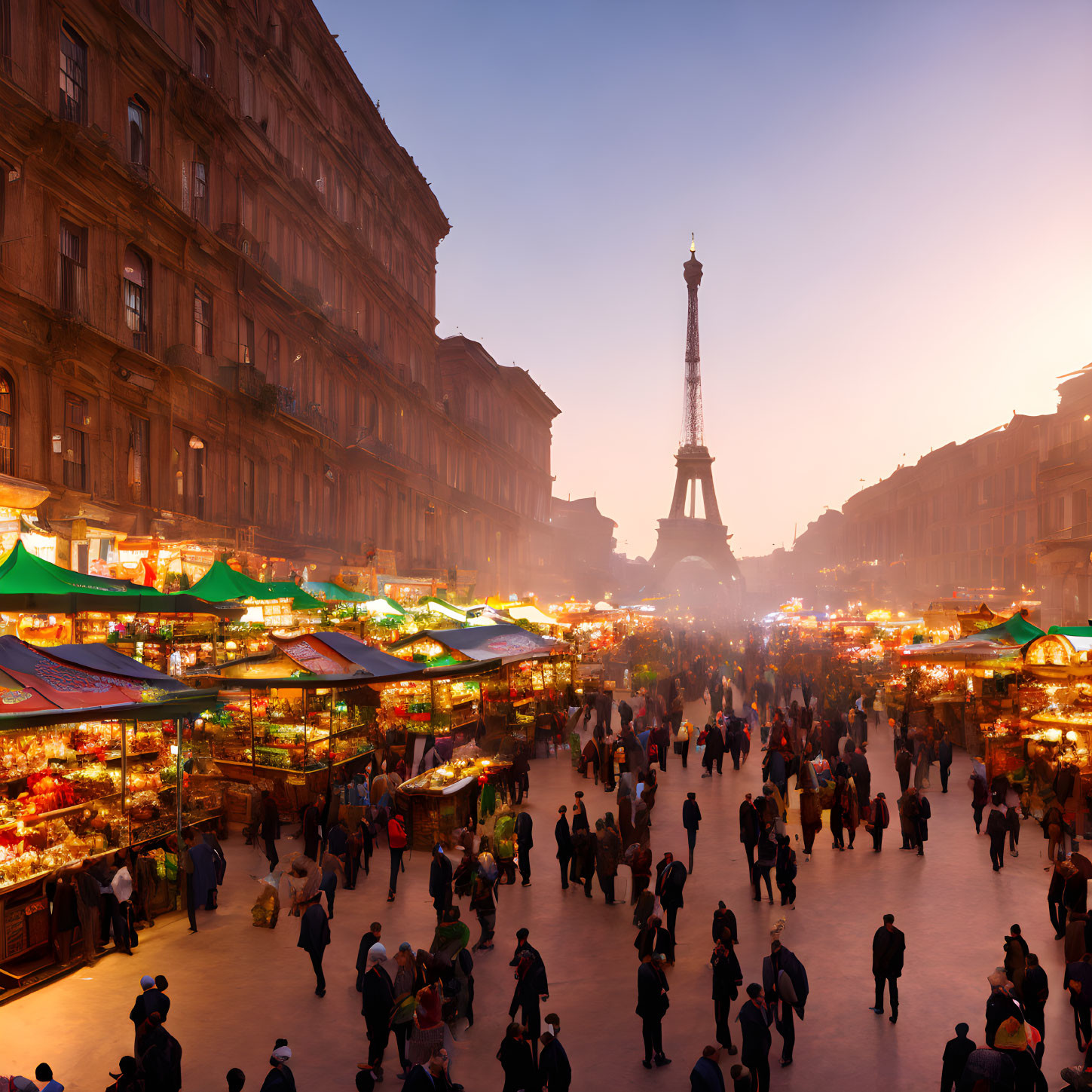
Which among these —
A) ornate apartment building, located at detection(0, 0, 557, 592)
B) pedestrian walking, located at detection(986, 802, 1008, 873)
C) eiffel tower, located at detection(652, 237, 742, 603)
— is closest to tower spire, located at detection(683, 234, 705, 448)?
eiffel tower, located at detection(652, 237, 742, 603)

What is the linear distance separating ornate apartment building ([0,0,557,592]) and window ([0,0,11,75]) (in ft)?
0.15

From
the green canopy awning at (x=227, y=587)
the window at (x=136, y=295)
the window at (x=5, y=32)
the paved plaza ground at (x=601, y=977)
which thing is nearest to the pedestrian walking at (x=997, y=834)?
the paved plaza ground at (x=601, y=977)

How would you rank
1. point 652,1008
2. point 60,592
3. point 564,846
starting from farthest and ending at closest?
point 564,846 < point 60,592 < point 652,1008

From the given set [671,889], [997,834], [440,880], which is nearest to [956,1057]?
[671,889]

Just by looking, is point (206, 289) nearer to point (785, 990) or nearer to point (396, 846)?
point (396, 846)

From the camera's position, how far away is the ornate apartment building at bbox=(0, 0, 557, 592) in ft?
60.4

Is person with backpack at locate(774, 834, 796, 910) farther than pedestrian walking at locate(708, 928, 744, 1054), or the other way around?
person with backpack at locate(774, 834, 796, 910)

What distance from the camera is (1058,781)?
15.0m

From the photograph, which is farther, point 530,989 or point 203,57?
point 203,57

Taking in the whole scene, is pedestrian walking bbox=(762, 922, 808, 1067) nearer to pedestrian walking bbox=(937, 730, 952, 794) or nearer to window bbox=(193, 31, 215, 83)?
pedestrian walking bbox=(937, 730, 952, 794)

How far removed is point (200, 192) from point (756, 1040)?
88.6 feet

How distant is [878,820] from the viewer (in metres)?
14.2

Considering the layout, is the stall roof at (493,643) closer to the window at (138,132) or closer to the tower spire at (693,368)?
the window at (138,132)

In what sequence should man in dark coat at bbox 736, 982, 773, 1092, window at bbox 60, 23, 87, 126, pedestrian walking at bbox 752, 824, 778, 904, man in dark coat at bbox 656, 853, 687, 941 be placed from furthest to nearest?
1. window at bbox 60, 23, 87, 126
2. pedestrian walking at bbox 752, 824, 778, 904
3. man in dark coat at bbox 656, 853, 687, 941
4. man in dark coat at bbox 736, 982, 773, 1092
